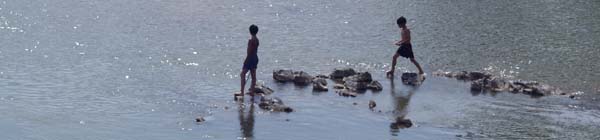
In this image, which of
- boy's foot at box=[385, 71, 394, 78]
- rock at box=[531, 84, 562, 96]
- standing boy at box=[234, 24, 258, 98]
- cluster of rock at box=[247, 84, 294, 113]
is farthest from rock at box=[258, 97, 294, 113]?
rock at box=[531, 84, 562, 96]

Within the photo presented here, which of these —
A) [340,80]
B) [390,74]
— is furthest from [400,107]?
[390,74]

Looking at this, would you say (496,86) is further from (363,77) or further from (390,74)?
(363,77)

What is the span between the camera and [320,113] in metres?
18.1

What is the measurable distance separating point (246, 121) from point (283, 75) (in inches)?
134

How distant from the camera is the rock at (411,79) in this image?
2081cm

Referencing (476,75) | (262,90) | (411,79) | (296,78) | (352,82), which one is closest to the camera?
(262,90)

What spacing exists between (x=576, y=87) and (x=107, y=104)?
346 inches

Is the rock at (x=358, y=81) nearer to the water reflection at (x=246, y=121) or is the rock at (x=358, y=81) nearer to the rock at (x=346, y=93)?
the rock at (x=346, y=93)

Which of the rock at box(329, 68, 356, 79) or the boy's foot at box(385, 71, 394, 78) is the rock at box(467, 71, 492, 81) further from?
the rock at box(329, 68, 356, 79)

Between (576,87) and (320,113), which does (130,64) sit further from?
(576,87)

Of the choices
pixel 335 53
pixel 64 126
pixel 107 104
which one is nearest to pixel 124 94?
pixel 107 104

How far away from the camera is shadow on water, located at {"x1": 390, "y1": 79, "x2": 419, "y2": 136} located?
56.5 ft

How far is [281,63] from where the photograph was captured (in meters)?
22.6

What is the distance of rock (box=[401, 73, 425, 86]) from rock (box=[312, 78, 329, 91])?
65.6 inches
